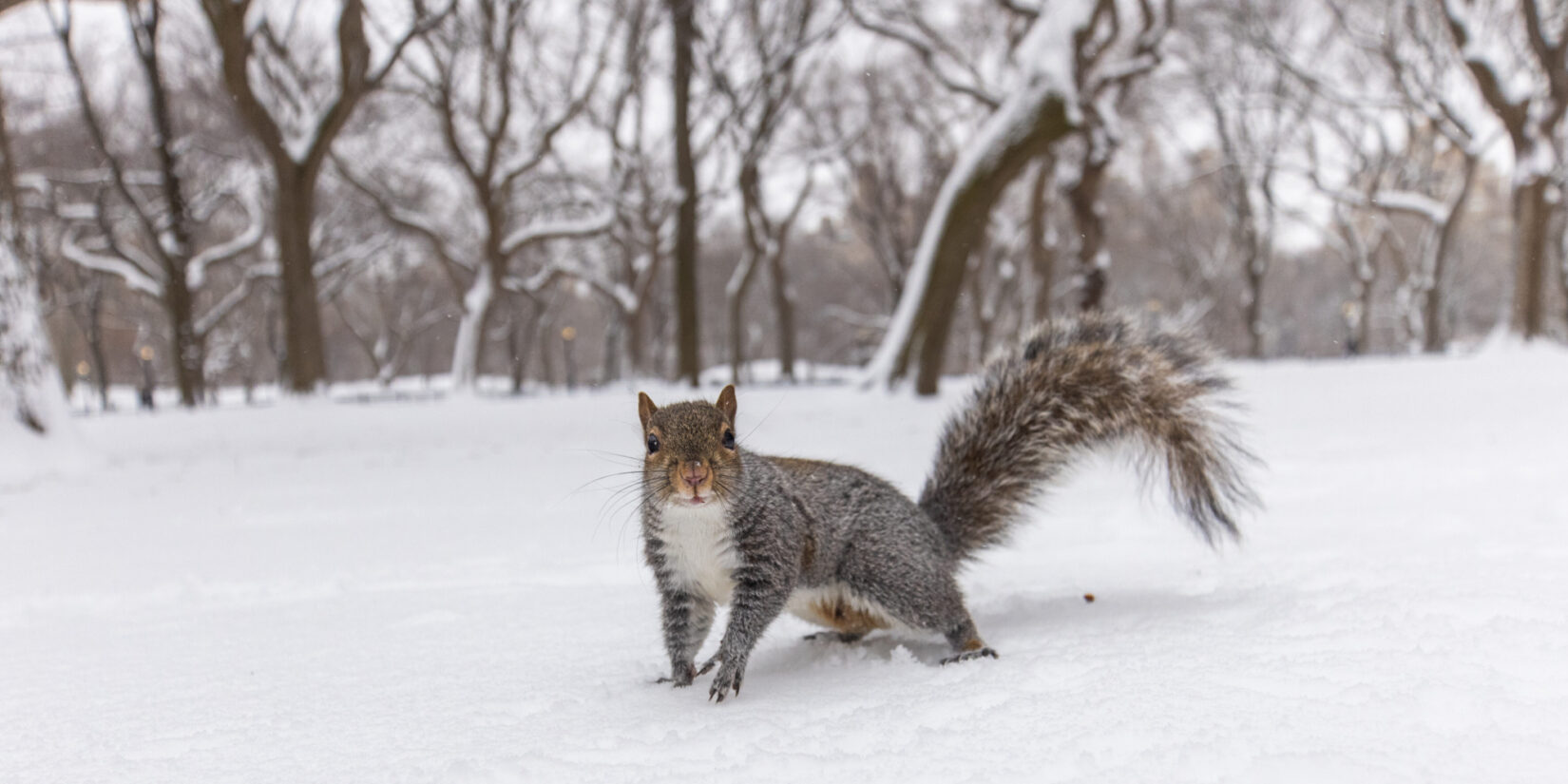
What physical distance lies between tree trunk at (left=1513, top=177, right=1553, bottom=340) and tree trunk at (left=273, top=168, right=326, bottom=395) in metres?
17.7

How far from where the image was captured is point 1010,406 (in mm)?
2627

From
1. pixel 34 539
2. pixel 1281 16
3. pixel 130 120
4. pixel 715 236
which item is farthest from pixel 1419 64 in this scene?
pixel 130 120

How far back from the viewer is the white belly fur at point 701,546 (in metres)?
2.06

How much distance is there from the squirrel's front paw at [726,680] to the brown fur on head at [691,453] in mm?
389

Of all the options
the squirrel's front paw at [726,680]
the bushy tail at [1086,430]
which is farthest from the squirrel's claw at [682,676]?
the bushy tail at [1086,430]

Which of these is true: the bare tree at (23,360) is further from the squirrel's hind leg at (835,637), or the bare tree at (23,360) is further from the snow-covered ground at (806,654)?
the squirrel's hind leg at (835,637)

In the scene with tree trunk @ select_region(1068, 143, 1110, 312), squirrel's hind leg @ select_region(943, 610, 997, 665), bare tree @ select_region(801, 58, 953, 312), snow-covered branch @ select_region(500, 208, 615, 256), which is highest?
bare tree @ select_region(801, 58, 953, 312)

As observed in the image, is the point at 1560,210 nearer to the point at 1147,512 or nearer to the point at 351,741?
the point at 1147,512

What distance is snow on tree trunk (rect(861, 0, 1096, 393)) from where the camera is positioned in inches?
367

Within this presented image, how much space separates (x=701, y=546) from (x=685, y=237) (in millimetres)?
10924

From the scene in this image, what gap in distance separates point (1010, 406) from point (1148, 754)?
1263mm

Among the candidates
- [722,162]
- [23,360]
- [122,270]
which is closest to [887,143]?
[722,162]

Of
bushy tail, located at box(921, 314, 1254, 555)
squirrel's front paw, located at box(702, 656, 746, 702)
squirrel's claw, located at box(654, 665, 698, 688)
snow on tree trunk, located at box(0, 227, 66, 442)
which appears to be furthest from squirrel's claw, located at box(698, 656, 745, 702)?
snow on tree trunk, located at box(0, 227, 66, 442)

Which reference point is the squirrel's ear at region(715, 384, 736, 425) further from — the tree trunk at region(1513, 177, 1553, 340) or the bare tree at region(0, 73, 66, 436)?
the tree trunk at region(1513, 177, 1553, 340)
